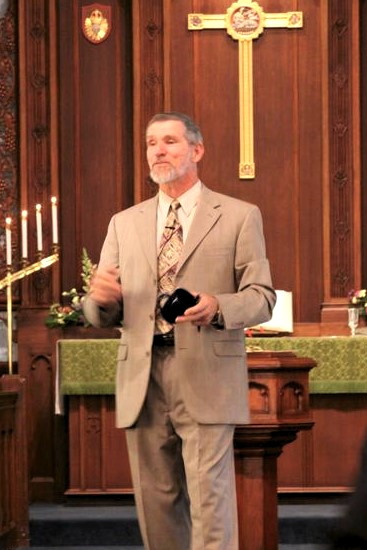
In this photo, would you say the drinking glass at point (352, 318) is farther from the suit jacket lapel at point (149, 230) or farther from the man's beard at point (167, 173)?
the man's beard at point (167, 173)

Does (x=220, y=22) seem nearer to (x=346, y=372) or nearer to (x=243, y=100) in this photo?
(x=243, y=100)

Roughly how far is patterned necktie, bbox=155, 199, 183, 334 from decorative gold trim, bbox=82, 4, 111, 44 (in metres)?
4.76

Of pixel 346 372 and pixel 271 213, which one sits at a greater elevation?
pixel 271 213

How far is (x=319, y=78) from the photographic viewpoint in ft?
28.5

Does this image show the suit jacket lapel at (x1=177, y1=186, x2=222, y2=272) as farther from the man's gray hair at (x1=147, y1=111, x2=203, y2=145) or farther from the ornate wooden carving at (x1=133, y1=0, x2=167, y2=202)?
the ornate wooden carving at (x1=133, y1=0, x2=167, y2=202)

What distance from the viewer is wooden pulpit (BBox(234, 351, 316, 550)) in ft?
16.0

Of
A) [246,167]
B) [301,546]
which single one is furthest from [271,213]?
[301,546]

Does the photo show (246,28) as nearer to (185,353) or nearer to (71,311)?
(71,311)

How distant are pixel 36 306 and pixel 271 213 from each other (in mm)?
1724

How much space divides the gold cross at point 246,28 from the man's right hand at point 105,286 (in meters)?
4.70

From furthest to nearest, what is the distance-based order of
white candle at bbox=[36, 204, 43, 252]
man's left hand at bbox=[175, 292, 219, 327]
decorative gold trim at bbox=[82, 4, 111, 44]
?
decorative gold trim at bbox=[82, 4, 111, 44] → white candle at bbox=[36, 204, 43, 252] → man's left hand at bbox=[175, 292, 219, 327]

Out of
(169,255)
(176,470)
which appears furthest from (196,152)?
(176,470)

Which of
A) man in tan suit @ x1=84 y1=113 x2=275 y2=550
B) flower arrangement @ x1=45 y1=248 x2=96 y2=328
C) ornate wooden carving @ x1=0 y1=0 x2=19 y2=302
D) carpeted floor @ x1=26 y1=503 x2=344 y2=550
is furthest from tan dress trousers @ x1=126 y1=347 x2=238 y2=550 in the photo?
ornate wooden carving @ x1=0 y1=0 x2=19 y2=302

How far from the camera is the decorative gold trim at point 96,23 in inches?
346
